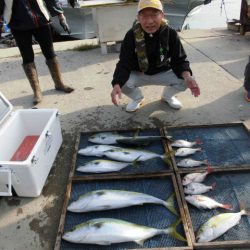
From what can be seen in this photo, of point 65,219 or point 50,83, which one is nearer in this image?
point 65,219

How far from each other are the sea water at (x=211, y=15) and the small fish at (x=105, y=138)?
7914 mm

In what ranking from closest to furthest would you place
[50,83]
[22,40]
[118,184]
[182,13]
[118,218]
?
[118,218] < [118,184] < [22,40] < [50,83] < [182,13]

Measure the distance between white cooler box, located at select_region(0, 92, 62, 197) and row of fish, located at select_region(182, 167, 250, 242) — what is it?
128 cm

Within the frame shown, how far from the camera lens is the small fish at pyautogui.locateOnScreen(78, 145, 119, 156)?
10.7 ft

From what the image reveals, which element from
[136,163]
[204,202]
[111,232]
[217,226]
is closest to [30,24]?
[136,163]

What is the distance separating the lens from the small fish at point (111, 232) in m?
2.31

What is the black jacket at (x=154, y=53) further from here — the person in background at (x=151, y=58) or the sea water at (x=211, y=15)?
the sea water at (x=211, y=15)

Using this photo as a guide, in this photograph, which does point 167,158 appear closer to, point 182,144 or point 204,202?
point 182,144

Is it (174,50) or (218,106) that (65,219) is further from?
(218,106)

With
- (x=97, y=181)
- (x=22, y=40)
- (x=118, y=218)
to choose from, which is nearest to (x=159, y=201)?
(x=118, y=218)

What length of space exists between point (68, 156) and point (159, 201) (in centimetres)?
123

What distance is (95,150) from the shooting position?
10.8 ft

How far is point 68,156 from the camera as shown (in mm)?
3455

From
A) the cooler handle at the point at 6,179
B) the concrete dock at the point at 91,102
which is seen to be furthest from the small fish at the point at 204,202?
the cooler handle at the point at 6,179
